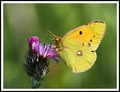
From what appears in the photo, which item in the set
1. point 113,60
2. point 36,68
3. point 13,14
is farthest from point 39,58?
point 113,60

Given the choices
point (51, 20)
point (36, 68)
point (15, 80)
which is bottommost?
point (15, 80)

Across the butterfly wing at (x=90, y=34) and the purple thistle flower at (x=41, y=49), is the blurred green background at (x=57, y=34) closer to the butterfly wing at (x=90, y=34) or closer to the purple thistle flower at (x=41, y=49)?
the butterfly wing at (x=90, y=34)

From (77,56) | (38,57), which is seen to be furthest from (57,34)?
(38,57)

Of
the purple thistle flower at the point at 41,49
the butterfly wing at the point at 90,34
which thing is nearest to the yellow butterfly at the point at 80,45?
the butterfly wing at the point at 90,34

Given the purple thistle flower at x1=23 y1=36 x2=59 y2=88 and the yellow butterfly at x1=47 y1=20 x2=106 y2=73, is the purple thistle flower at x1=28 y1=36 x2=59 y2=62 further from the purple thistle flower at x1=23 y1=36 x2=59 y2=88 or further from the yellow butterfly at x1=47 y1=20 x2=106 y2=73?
the yellow butterfly at x1=47 y1=20 x2=106 y2=73

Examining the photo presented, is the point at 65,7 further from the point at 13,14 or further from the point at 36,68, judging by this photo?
the point at 36,68

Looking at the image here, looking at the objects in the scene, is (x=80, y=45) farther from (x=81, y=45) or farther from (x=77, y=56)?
(x=77, y=56)
